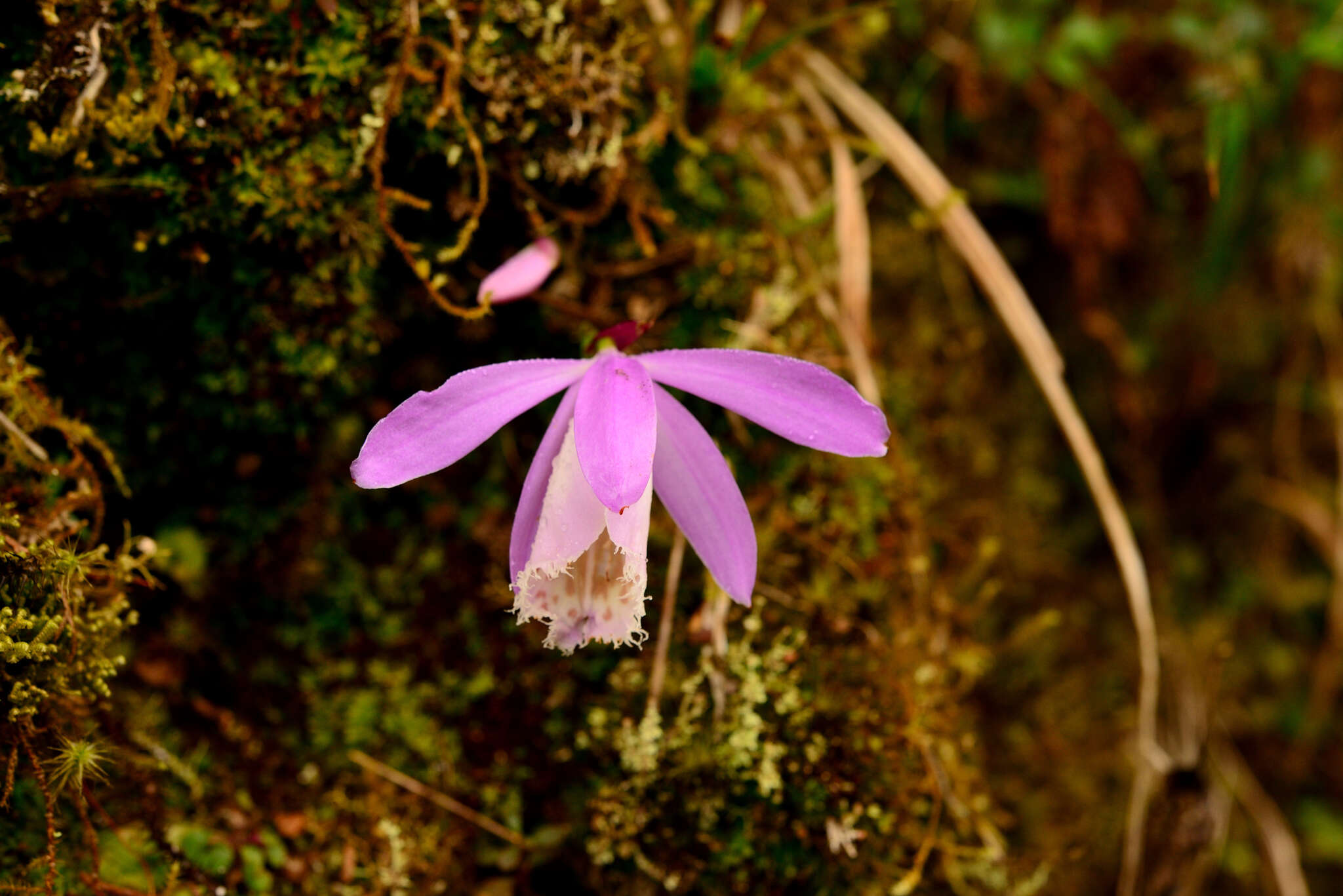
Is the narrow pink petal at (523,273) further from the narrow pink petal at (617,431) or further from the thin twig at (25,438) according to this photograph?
the thin twig at (25,438)

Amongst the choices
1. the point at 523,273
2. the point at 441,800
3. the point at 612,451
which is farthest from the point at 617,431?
the point at 441,800

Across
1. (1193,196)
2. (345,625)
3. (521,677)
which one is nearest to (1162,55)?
(1193,196)

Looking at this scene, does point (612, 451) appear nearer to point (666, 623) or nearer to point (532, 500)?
point (532, 500)

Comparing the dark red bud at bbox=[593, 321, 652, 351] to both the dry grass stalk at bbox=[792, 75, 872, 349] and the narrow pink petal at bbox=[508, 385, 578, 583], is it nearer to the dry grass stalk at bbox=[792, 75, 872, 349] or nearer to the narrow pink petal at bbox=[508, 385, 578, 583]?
the narrow pink petal at bbox=[508, 385, 578, 583]

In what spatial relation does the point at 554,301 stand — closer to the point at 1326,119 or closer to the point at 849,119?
the point at 849,119

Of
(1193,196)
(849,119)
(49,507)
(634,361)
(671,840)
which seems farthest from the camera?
(1193,196)

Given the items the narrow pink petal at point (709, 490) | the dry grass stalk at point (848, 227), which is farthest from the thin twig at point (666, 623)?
the dry grass stalk at point (848, 227)
